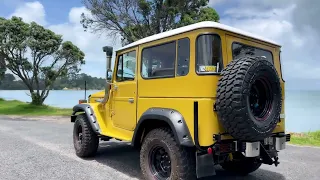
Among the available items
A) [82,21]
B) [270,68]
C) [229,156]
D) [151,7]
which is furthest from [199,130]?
[82,21]

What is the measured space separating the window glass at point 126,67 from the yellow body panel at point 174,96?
106 mm

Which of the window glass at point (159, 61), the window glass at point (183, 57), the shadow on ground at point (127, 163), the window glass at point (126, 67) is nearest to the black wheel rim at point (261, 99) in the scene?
the window glass at point (183, 57)

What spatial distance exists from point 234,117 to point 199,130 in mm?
521

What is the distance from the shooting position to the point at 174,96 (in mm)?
4414

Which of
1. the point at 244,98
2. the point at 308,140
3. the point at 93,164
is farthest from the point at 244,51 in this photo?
the point at 308,140

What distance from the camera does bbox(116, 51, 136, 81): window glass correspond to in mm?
5505

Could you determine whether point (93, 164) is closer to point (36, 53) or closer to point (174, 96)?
point (174, 96)

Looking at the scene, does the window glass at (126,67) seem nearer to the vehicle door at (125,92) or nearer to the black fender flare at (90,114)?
the vehicle door at (125,92)

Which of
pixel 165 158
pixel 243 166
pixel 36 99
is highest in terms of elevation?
pixel 36 99

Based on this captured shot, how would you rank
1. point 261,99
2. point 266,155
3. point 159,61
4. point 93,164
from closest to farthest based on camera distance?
1. point 261,99
2. point 266,155
3. point 159,61
4. point 93,164

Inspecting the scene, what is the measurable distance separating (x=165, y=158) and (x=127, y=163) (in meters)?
1.99

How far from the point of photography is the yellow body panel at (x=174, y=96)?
3.98 m

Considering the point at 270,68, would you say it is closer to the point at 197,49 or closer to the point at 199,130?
the point at 197,49

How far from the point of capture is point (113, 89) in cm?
603
